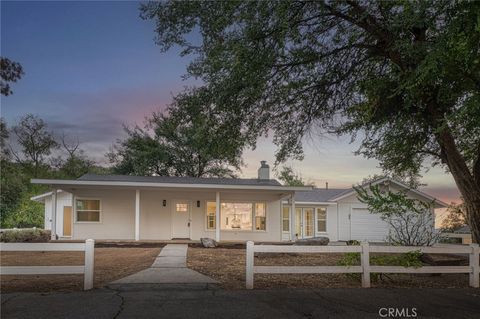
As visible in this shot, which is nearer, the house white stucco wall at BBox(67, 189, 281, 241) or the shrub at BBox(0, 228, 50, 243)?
the shrub at BBox(0, 228, 50, 243)

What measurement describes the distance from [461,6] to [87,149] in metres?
50.6

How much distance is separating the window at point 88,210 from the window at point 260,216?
8.07 metres

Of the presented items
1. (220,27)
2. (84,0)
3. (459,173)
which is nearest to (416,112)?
(459,173)

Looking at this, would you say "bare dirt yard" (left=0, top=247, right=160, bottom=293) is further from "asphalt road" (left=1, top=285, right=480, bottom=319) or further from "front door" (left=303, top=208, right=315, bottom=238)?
"front door" (left=303, top=208, right=315, bottom=238)

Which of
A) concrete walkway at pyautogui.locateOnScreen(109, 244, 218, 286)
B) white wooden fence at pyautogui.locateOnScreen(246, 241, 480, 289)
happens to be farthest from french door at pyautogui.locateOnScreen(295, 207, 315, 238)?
white wooden fence at pyautogui.locateOnScreen(246, 241, 480, 289)

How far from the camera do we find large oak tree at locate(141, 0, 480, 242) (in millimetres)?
9242

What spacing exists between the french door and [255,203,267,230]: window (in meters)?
8.08

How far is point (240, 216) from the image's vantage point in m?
23.7

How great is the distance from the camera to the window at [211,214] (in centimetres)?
2359

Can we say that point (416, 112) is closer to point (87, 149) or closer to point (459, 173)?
point (459, 173)

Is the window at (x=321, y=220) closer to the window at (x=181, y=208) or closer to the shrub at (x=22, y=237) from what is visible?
the window at (x=181, y=208)

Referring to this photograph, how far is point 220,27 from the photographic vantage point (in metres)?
10.4

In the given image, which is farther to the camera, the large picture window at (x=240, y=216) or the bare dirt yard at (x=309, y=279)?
the large picture window at (x=240, y=216)

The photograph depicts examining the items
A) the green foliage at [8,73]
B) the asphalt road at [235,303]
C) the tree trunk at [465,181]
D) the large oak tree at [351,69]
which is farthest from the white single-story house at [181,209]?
the asphalt road at [235,303]
